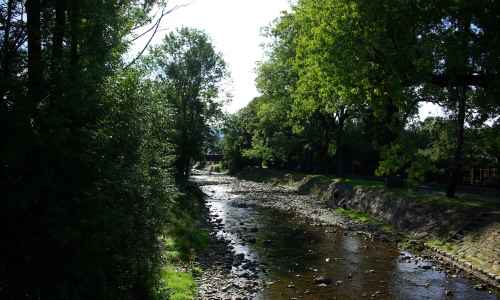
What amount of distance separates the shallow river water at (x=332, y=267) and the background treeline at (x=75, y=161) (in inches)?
240

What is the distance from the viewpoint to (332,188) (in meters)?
41.6

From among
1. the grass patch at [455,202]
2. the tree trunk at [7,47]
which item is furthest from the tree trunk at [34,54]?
the grass patch at [455,202]

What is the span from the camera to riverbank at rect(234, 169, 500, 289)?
57.1 feet

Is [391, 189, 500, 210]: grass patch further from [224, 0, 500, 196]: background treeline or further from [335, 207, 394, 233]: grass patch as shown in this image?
[335, 207, 394, 233]: grass patch

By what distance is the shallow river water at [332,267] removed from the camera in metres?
14.1

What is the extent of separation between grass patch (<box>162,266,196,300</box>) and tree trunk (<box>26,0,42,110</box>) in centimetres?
674

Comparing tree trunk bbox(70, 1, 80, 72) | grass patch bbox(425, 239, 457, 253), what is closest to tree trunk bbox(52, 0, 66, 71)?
tree trunk bbox(70, 1, 80, 72)

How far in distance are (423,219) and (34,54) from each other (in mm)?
23047

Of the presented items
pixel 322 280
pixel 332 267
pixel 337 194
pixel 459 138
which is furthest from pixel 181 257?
pixel 337 194

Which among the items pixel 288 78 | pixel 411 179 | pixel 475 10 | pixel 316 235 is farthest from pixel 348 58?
pixel 288 78

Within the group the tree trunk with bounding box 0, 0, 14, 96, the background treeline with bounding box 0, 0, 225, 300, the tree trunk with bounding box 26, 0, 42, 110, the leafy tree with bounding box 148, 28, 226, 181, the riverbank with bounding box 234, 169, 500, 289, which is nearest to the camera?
the background treeline with bounding box 0, 0, 225, 300

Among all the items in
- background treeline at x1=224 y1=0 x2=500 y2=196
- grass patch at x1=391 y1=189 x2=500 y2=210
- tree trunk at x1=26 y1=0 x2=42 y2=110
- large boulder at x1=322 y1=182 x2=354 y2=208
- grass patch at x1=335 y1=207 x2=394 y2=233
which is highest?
background treeline at x1=224 y1=0 x2=500 y2=196

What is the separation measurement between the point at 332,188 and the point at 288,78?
47.6 feet

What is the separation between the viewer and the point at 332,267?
1719 centimetres
